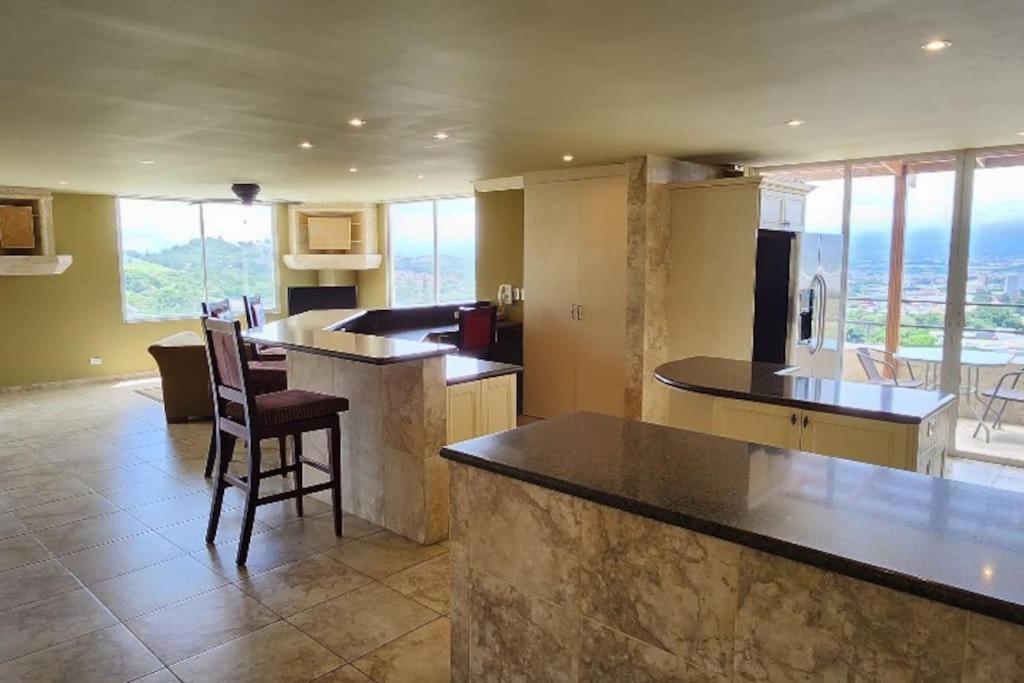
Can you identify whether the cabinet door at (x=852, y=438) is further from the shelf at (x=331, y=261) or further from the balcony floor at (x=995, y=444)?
the shelf at (x=331, y=261)

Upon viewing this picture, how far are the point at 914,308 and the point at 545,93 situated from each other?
4030 mm

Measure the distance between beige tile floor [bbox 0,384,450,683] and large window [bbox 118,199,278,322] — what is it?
4697 millimetres

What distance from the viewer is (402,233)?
10.0 meters

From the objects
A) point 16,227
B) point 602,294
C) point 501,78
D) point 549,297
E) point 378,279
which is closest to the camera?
point 501,78

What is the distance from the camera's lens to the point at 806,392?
284cm

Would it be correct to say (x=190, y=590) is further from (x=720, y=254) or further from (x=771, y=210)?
(x=771, y=210)

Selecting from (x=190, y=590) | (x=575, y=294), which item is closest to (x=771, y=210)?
(x=575, y=294)

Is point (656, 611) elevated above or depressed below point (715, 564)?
below

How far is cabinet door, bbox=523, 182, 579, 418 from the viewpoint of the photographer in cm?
621

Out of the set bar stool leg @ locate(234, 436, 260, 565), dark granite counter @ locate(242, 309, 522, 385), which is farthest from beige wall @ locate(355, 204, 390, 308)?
bar stool leg @ locate(234, 436, 260, 565)

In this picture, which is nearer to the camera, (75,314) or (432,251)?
(75,314)

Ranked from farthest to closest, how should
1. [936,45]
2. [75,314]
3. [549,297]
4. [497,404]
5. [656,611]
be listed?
1. [75,314]
2. [549,297]
3. [497,404]
4. [936,45]
5. [656,611]

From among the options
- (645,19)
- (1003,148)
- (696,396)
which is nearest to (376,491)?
(696,396)

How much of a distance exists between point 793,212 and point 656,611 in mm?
4854
